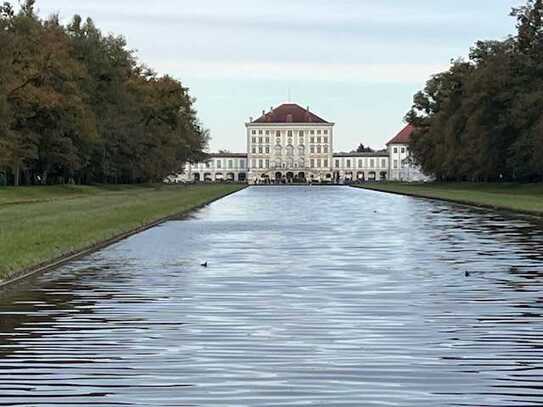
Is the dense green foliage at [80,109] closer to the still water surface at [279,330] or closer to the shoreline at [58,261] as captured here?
the shoreline at [58,261]

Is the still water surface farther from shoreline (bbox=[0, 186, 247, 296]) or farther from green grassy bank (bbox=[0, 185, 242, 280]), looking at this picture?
green grassy bank (bbox=[0, 185, 242, 280])

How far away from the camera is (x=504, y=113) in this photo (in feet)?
303

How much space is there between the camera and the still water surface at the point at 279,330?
9.02 m

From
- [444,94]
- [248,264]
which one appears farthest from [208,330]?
[444,94]

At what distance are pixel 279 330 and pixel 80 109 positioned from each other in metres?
70.9

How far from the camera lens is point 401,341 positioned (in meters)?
11.6

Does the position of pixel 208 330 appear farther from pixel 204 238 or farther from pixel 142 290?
pixel 204 238

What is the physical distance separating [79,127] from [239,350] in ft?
242

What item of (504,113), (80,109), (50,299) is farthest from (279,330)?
(504,113)

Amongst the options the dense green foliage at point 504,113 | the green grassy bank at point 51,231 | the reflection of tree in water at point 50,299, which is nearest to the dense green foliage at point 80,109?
the green grassy bank at point 51,231

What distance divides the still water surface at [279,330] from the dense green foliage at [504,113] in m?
57.0

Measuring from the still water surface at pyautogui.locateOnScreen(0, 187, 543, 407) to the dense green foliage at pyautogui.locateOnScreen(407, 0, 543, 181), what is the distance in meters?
57.0

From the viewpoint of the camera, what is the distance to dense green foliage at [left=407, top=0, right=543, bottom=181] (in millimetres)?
85375

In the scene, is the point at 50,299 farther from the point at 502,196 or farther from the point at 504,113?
the point at 504,113
